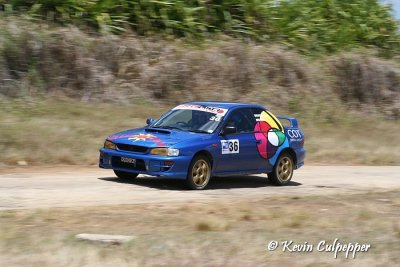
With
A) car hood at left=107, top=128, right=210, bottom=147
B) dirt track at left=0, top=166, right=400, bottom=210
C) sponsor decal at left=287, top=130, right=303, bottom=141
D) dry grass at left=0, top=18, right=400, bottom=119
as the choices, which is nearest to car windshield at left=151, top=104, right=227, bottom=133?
car hood at left=107, top=128, right=210, bottom=147

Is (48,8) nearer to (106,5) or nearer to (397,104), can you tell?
(106,5)

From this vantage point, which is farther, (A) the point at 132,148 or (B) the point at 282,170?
(B) the point at 282,170

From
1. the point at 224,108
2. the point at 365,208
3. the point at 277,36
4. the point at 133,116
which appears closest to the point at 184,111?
the point at 224,108

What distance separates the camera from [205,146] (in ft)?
43.1

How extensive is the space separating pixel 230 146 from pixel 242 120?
2.46 ft

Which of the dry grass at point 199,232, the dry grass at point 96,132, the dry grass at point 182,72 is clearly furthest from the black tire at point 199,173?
the dry grass at point 182,72

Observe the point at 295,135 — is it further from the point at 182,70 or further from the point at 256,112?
the point at 182,70

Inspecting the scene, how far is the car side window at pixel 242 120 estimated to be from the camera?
13.9 m

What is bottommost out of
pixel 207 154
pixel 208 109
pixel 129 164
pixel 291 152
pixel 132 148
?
pixel 291 152

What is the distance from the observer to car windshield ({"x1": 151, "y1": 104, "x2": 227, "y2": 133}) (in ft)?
44.7

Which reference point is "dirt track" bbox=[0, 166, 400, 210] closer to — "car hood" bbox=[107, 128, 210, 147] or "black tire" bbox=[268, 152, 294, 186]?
"black tire" bbox=[268, 152, 294, 186]

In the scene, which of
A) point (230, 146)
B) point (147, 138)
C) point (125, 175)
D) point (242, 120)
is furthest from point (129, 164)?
point (242, 120)

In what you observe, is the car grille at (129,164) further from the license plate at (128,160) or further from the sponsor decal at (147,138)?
the sponsor decal at (147,138)

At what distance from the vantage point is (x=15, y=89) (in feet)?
66.5
